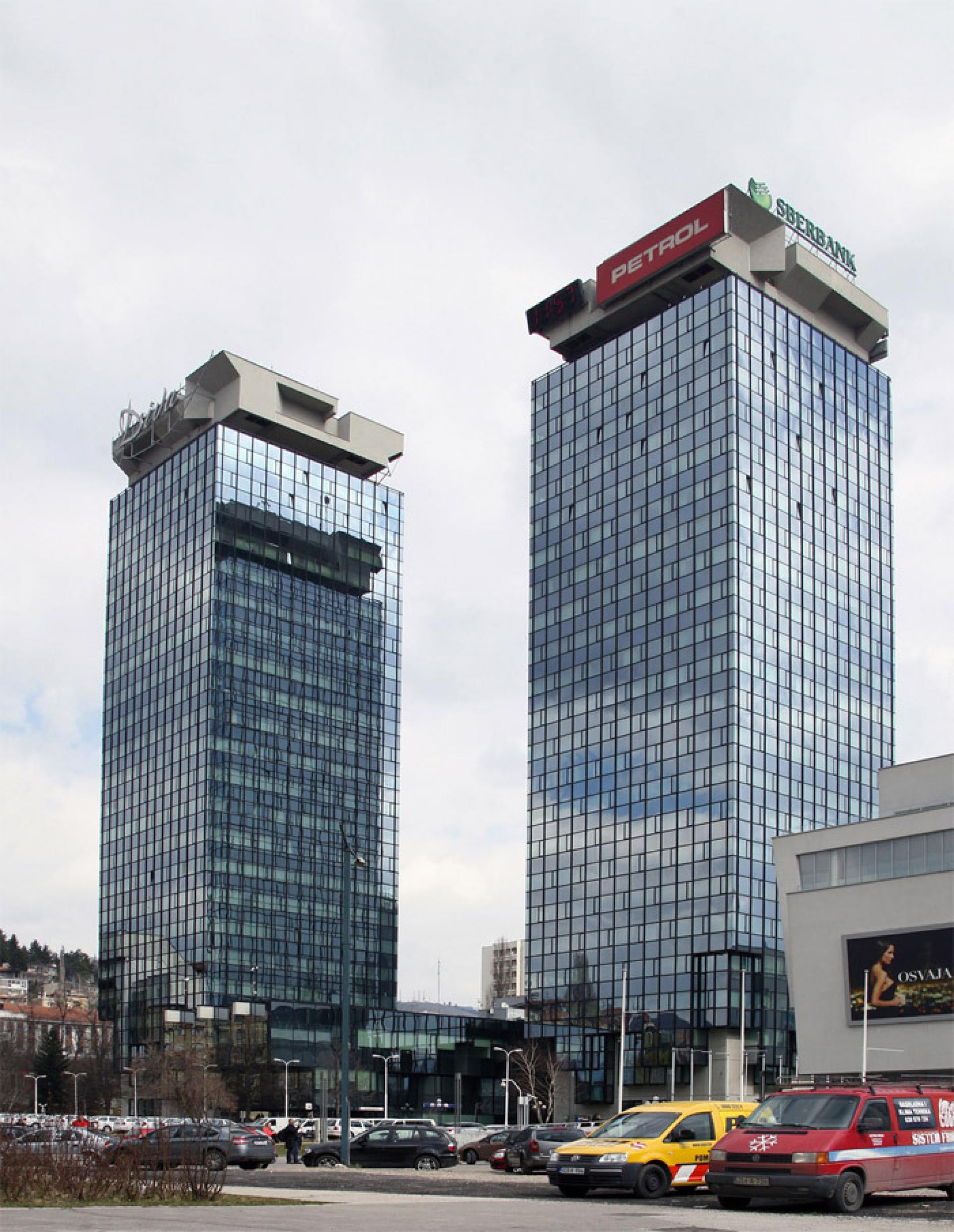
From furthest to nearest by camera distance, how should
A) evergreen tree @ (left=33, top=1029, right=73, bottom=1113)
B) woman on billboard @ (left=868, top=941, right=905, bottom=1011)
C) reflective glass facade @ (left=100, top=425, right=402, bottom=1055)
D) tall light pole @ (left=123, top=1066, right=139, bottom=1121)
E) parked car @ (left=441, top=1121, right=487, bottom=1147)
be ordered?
evergreen tree @ (left=33, top=1029, right=73, bottom=1113)
reflective glass facade @ (left=100, top=425, right=402, bottom=1055)
tall light pole @ (left=123, top=1066, right=139, bottom=1121)
woman on billboard @ (left=868, top=941, right=905, bottom=1011)
parked car @ (left=441, top=1121, right=487, bottom=1147)

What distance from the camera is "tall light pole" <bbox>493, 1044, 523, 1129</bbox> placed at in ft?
375

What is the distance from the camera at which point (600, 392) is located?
126 meters

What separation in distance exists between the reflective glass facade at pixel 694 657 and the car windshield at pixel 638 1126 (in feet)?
247

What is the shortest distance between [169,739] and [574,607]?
4551cm

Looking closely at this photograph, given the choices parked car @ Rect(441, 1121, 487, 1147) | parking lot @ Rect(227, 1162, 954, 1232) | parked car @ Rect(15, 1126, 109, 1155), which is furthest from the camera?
parked car @ Rect(441, 1121, 487, 1147)

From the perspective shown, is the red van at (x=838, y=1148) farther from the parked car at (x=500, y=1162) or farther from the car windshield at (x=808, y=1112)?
the parked car at (x=500, y=1162)

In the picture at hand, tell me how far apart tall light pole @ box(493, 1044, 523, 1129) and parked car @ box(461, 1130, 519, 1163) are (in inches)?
2268

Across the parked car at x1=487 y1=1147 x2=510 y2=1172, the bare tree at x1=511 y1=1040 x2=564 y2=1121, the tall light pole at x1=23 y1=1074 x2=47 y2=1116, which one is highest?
the parked car at x1=487 y1=1147 x2=510 y2=1172

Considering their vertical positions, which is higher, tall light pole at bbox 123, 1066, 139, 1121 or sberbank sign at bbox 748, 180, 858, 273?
sberbank sign at bbox 748, 180, 858, 273

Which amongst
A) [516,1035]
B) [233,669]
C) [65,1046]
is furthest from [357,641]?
[65,1046]

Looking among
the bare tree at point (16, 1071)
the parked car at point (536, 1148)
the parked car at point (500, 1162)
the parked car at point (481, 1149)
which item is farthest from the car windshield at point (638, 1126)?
the bare tree at point (16, 1071)

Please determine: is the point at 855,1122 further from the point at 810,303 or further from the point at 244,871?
the point at 244,871

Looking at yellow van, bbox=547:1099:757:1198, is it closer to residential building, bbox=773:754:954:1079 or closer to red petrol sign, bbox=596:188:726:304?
residential building, bbox=773:754:954:1079

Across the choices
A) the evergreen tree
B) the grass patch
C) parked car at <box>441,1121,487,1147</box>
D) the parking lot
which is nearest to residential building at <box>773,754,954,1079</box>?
parked car at <box>441,1121,487,1147</box>
